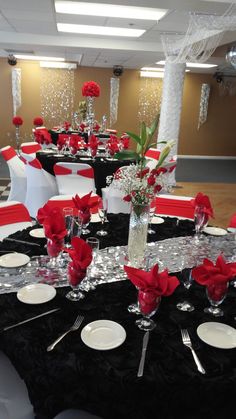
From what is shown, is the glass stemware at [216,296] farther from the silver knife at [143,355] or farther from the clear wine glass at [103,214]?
the clear wine glass at [103,214]

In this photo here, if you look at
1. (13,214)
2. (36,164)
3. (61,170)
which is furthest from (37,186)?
(13,214)

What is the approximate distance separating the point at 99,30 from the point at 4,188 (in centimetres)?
315

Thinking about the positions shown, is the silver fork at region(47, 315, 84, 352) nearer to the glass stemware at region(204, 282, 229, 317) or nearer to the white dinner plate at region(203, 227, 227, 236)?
the glass stemware at region(204, 282, 229, 317)

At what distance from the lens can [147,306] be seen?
4.04 ft

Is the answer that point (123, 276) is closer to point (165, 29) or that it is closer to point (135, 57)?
point (165, 29)

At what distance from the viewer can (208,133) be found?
11.4 metres

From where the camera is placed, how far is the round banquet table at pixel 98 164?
4.58 metres

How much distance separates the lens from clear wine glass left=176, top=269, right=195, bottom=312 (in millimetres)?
1422

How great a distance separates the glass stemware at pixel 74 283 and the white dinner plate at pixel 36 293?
0.24 feet

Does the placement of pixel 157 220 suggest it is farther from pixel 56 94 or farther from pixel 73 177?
pixel 56 94

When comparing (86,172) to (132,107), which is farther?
(132,107)

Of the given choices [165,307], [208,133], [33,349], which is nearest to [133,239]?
[165,307]

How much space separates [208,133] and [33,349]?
1114 cm

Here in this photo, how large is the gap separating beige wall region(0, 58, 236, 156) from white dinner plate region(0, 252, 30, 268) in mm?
9416
